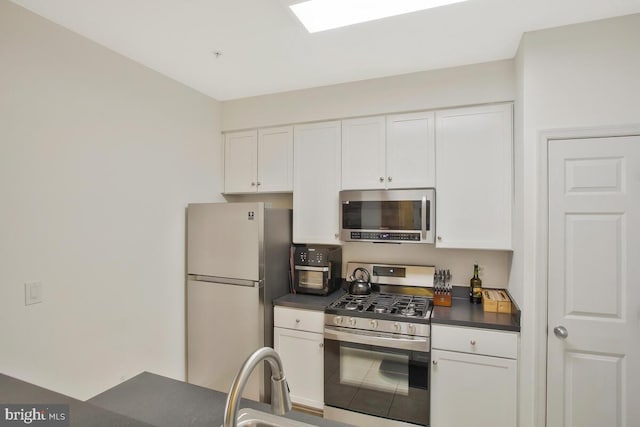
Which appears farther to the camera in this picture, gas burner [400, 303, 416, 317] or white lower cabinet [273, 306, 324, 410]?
white lower cabinet [273, 306, 324, 410]

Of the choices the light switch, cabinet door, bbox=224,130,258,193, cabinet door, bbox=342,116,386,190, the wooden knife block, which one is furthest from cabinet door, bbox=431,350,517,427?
the light switch

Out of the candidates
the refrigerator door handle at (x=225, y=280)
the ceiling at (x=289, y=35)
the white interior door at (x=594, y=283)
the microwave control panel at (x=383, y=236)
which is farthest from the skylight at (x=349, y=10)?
the refrigerator door handle at (x=225, y=280)

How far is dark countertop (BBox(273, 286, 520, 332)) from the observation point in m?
2.02

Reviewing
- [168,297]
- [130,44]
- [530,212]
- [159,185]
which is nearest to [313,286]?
[168,297]

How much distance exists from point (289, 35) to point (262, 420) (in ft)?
6.28

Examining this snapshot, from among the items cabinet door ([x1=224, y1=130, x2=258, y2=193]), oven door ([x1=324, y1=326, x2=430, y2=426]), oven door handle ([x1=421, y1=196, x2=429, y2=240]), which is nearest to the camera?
oven door ([x1=324, y1=326, x2=430, y2=426])

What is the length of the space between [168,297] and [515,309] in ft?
7.98

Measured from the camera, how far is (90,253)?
6.51 feet

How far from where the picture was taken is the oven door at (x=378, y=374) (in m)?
2.11

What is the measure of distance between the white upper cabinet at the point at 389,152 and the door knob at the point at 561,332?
44.3 inches

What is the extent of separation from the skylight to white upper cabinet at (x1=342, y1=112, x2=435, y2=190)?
0.90 m

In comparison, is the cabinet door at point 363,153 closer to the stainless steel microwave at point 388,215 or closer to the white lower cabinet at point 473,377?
the stainless steel microwave at point 388,215

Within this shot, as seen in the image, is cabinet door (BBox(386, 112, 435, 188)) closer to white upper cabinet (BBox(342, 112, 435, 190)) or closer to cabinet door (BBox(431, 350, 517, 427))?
white upper cabinet (BBox(342, 112, 435, 190))

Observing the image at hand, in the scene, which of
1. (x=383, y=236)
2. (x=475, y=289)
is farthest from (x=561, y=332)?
(x=383, y=236)
